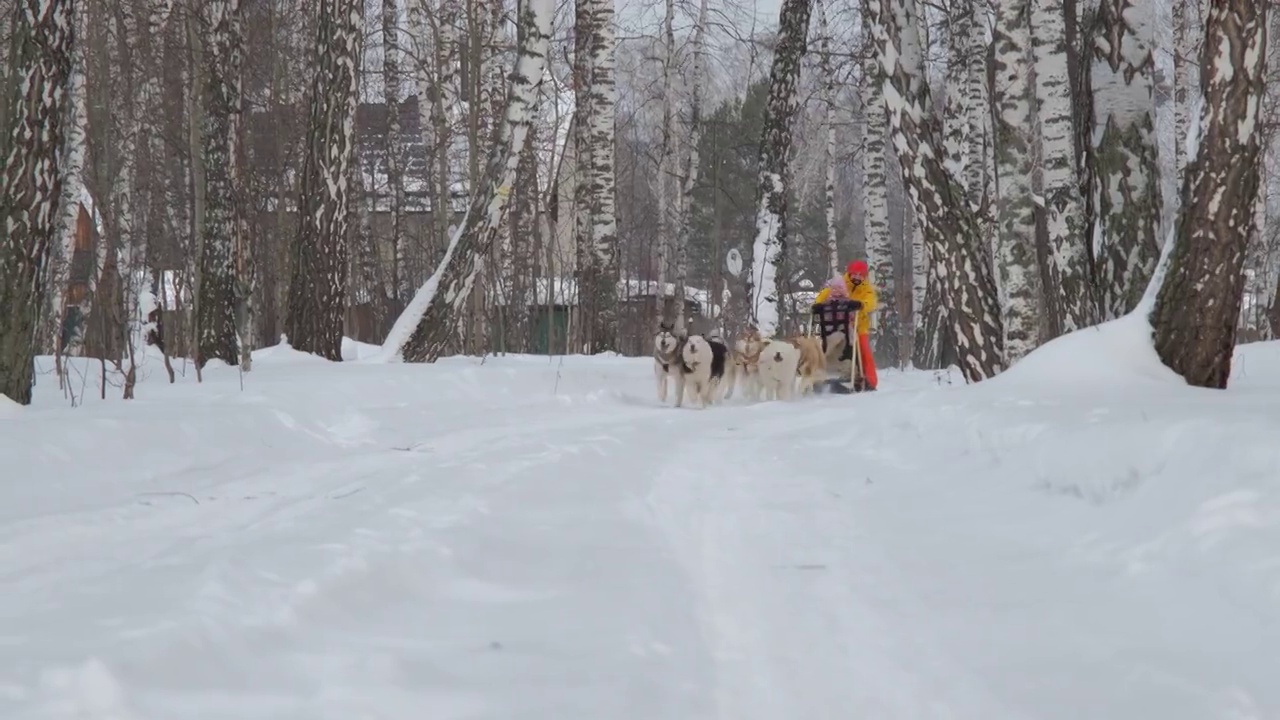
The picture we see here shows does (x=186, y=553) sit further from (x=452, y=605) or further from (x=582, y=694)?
(x=582, y=694)

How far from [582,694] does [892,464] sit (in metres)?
4.71

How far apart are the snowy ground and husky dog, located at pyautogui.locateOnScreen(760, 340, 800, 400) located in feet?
18.0

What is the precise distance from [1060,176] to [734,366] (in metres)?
5.18

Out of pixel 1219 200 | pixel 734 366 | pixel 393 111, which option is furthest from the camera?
pixel 393 111

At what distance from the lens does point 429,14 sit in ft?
57.4

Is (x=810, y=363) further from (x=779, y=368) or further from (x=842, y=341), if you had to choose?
(x=779, y=368)

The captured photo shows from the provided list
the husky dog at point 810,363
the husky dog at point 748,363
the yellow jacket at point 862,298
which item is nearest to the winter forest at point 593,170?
the yellow jacket at point 862,298

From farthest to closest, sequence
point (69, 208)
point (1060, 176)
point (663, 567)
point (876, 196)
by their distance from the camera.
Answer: point (876, 196), point (69, 208), point (1060, 176), point (663, 567)

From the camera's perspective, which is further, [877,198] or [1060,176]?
[877,198]

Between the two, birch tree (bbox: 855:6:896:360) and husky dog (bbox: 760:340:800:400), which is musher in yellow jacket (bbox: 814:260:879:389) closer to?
Result: husky dog (bbox: 760:340:800:400)

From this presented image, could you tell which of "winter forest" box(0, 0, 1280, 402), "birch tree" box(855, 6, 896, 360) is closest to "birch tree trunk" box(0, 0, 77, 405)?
"winter forest" box(0, 0, 1280, 402)

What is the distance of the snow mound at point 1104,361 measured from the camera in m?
7.71

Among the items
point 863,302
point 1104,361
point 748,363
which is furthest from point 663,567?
point 863,302

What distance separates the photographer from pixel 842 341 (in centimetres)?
1492
